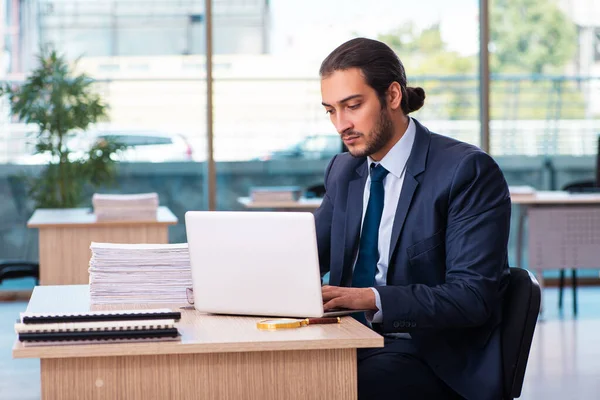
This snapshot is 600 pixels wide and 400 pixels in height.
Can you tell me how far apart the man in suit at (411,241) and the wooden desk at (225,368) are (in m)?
0.20

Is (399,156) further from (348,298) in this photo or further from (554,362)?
(554,362)

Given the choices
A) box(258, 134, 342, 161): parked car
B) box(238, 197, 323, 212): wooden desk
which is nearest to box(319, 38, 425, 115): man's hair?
box(238, 197, 323, 212): wooden desk

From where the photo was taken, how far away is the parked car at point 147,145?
7520mm

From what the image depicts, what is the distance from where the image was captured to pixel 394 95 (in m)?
2.39

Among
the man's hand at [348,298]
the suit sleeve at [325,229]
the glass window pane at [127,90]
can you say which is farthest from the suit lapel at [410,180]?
the glass window pane at [127,90]

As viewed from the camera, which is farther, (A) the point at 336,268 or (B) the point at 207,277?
(A) the point at 336,268

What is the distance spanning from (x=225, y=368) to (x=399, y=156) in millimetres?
793

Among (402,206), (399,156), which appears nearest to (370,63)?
(399,156)

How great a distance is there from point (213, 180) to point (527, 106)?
267cm

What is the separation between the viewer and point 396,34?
7.82 meters

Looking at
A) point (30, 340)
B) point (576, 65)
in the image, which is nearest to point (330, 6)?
point (576, 65)

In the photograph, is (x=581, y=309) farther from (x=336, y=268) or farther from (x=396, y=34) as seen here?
(x=336, y=268)

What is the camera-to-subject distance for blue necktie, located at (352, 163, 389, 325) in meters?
2.38

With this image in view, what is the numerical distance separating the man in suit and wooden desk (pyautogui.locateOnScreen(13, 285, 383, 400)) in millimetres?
203
